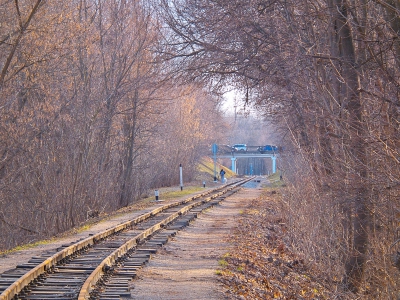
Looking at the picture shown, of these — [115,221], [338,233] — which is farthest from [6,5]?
[338,233]

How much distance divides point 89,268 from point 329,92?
5699 mm

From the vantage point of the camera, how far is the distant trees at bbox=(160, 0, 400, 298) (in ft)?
33.9

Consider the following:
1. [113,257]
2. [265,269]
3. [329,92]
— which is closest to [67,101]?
[113,257]

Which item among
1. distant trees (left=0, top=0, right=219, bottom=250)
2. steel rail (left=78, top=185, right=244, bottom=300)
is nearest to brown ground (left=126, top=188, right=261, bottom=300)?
steel rail (left=78, top=185, right=244, bottom=300)

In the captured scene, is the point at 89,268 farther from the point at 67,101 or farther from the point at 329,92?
the point at 67,101

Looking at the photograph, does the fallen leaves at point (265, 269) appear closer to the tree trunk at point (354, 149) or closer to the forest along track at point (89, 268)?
the tree trunk at point (354, 149)

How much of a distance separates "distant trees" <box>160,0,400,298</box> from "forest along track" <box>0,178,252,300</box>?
4.04 meters

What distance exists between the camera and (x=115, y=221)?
70.1ft

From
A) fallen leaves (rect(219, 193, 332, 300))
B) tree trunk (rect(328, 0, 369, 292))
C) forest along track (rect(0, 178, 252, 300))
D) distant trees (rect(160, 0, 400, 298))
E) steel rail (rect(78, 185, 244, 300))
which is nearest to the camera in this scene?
steel rail (rect(78, 185, 244, 300))

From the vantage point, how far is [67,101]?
83.8ft

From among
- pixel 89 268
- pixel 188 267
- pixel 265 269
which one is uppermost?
pixel 89 268

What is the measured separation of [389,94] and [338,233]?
17.6ft

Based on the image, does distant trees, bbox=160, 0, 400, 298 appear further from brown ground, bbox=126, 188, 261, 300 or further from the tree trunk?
brown ground, bbox=126, 188, 261, 300

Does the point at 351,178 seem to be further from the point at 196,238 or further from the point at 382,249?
the point at 196,238
